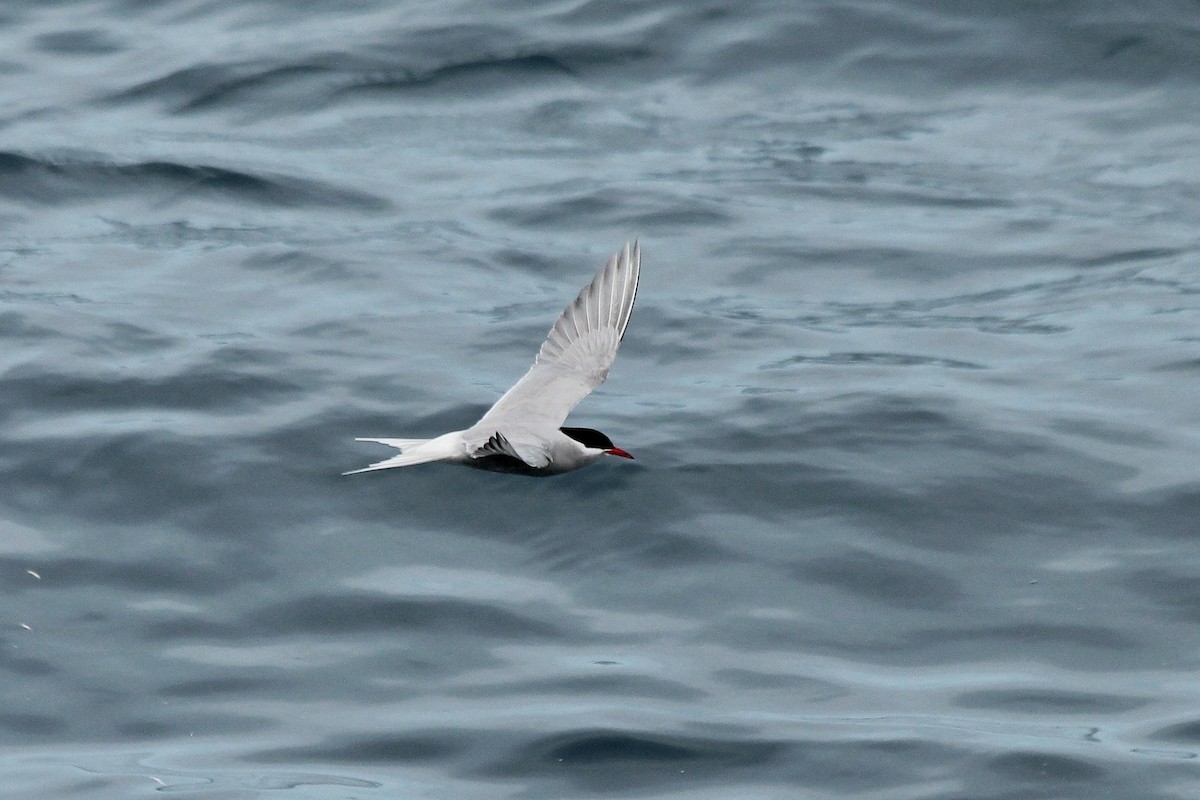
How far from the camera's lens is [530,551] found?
9047mm

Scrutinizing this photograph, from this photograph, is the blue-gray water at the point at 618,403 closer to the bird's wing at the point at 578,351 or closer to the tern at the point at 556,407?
the tern at the point at 556,407

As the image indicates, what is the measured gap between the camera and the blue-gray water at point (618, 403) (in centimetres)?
766

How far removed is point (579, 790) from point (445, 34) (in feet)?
39.5

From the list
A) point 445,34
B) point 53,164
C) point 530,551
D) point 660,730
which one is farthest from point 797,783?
point 445,34

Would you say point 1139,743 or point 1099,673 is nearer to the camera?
point 1139,743

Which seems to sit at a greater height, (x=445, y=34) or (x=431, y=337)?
(x=445, y=34)

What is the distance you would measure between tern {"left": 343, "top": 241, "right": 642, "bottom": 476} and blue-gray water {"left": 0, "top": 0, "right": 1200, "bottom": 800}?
0.36m

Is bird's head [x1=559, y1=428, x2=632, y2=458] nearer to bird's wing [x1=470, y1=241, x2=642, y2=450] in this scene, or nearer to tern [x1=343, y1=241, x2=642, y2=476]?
tern [x1=343, y1=241, x2=642, y2=476]

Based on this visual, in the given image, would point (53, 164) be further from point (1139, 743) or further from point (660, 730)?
point (1139, 743)

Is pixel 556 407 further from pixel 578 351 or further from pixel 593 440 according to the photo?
pixel 578 351

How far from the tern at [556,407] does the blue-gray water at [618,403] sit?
1.19 feet

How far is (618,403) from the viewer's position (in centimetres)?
1090

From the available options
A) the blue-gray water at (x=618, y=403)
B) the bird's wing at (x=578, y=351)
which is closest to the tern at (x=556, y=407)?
the bird's wing at (x=578, y=351)

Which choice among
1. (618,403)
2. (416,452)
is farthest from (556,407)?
(618,403)
